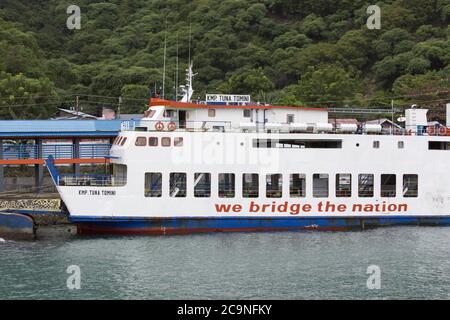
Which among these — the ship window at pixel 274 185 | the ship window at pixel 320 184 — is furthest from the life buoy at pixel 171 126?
the ship window at pixel 320 184

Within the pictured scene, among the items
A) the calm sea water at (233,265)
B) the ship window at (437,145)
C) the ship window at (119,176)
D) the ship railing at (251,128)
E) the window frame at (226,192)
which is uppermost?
the ship railing at (251,128)

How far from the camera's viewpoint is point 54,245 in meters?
28.8

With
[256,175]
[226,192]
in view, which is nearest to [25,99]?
[226,192]

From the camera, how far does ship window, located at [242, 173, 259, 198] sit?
1273 inches

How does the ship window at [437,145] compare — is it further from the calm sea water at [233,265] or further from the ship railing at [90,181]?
the ship railing at [90,181]

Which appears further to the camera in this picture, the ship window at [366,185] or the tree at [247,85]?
the tree at [247,85]

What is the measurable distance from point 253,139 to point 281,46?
50698 millimetres

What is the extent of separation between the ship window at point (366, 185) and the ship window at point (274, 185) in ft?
12.0

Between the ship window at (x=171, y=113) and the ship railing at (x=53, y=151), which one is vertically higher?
the ship window at (x=171, y=113)

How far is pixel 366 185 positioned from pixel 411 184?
84.2 inches

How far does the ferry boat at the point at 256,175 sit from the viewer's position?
31.3m

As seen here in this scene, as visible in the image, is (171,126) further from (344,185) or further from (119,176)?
(344,185)

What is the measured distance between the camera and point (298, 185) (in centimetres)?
3344
